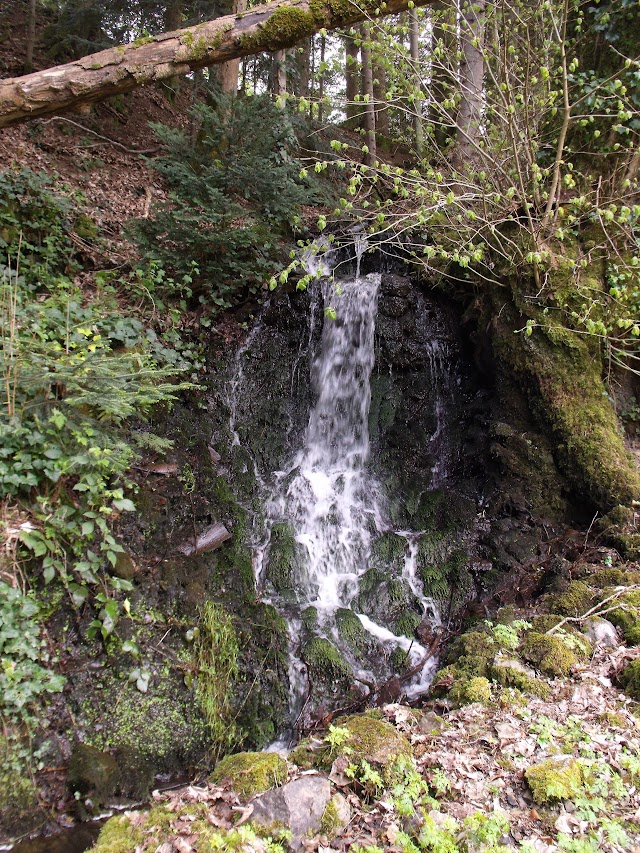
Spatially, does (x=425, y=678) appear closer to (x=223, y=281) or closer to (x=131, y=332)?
(x=131, y=332)

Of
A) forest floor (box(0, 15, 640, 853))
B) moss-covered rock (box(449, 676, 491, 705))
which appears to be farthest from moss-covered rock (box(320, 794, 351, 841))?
moss-covered rock (box(449, 676, 491, 705))

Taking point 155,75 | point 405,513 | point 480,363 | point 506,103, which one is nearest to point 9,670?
point 405,513

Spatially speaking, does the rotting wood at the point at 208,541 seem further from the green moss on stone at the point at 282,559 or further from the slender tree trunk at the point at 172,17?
the slender tree trunk at the point at 172,17

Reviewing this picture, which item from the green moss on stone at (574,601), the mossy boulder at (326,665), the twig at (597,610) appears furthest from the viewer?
the mossy boulder at (326,665)

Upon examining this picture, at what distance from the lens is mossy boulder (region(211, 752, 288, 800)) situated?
241 centimetres

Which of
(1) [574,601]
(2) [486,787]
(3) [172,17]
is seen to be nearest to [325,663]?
(1) [574,601]

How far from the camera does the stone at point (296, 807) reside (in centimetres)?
216

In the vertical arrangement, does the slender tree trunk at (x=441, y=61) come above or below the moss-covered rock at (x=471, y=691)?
above

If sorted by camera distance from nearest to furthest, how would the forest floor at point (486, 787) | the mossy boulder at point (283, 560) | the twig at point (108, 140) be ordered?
the forest floor at point (486, 787), the mossy boulder at point (283, 560), the twig at point (108, 140)

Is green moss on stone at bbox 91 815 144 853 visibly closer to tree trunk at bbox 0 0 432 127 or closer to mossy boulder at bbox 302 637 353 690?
mossy boulder at bbox 302 637 353 690

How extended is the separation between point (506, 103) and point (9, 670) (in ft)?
22.4

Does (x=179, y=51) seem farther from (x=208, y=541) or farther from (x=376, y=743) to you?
(x=376, y=743)

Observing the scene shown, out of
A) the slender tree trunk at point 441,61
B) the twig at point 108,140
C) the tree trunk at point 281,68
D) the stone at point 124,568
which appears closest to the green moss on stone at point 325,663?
the stone at point 124,568

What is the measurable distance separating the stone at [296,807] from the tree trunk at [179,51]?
17.8 ft
